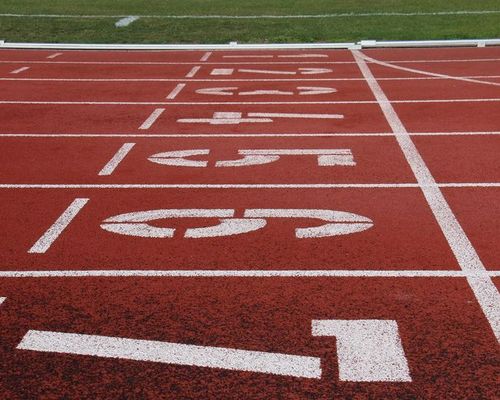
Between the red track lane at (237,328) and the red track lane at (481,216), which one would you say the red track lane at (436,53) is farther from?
the red track lane at (237,328)

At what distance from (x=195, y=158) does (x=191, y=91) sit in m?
5.16

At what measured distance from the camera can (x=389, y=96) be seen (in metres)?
13.2

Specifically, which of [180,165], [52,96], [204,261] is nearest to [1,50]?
[52,96]

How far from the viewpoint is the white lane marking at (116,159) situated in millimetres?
8555

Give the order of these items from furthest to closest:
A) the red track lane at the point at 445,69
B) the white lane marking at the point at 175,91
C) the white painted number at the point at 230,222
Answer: the red track lane at the point at 445,69
the white lane marking at the point at 175,91
the white painted number at the point at 230,222

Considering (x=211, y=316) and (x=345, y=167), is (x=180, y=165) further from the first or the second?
(x=211, y=316)

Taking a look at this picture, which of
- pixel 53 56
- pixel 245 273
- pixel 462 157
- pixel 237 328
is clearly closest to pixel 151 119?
pixel 462 157

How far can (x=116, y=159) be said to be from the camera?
358 inches

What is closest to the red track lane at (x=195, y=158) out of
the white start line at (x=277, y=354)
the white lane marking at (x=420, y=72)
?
the white start line at (x=277, y=354)

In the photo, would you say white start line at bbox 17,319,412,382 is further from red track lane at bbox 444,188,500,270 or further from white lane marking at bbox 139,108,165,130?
white lane marking at bbox 139,108,165,130

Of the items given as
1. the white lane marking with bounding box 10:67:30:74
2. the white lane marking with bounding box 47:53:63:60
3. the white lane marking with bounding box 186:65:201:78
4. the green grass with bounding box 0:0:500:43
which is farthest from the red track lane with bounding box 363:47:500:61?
the white lane marking with bounding box 10:67:30:74

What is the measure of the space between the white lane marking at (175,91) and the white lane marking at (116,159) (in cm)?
374

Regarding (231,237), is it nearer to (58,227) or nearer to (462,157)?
(58,227)

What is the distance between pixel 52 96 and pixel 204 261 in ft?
27.6
